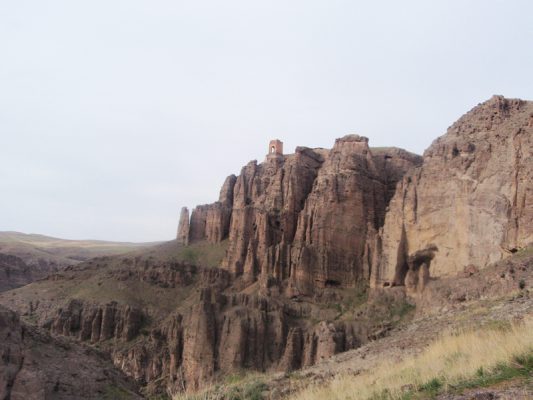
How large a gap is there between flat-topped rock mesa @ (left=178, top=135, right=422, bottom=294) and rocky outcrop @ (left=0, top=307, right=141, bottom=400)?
195ft

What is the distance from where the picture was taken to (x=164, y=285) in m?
88.8

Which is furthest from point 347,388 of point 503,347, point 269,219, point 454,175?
point 269,219

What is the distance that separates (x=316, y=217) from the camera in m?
79.2

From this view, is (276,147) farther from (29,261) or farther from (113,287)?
(29,261)

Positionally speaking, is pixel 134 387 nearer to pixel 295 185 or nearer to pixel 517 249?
pixel 517 249

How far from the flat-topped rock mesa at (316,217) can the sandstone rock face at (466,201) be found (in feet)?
19.3

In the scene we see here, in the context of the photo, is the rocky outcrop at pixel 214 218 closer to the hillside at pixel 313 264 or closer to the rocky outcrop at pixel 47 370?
the hillside at pixel 313 264

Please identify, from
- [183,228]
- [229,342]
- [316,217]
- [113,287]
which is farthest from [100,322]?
[316,217]

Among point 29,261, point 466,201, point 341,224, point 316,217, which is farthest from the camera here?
point 29,261

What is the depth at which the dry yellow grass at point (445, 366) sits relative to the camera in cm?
1209

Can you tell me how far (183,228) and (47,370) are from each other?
92.4 meters

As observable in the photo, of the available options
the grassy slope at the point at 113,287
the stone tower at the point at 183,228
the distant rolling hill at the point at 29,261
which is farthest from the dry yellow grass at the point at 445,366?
the distant rolling hill at the point at 29,261

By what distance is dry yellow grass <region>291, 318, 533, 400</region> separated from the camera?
1209 cm

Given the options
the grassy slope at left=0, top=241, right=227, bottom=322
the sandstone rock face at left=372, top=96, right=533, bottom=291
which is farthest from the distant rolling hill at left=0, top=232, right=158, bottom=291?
the sandstone rock face at left=372, top=96, right=533, bottom=291
